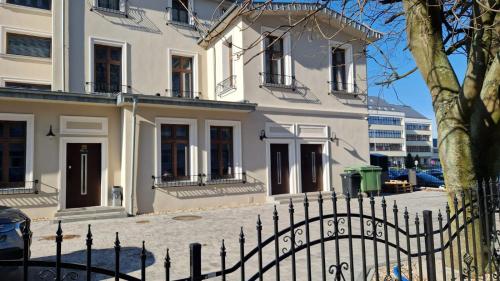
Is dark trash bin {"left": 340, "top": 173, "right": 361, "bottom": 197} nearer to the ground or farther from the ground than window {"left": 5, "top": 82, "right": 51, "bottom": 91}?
nearer to the ground

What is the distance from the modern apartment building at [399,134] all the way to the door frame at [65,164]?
273ft

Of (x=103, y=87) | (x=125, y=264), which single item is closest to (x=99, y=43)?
(x=103, y=87)

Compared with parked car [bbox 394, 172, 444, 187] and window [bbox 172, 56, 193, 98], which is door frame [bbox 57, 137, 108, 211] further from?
parked car [bbox 394, 172, 444, 187]

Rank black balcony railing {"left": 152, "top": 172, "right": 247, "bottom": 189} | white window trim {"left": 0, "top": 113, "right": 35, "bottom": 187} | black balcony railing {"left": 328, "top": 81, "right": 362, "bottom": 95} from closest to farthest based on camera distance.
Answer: white window trim {"left": 0, "top": 113, "right": 35, "bottom": 187} → black balcony railing {"left": 152, "top": 172, "right": 247, "bottom": 189} → black balcony railing {"left": 328, "top": 81, "right": 362, "bottom": 95}

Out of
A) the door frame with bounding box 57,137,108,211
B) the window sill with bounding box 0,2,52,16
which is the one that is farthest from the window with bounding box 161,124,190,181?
the window sill with bounding box 0,2,52,16

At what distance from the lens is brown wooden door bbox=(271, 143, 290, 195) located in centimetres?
1527

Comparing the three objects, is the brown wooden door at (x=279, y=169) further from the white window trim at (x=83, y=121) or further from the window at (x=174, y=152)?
the white window trim at (x=83, y=121)

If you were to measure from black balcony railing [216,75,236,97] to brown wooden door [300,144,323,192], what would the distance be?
4.11 metres

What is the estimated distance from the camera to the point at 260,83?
49.4 feet

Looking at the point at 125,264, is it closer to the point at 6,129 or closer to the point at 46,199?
the point at 46,199

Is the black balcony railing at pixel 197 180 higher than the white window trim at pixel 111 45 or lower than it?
lower

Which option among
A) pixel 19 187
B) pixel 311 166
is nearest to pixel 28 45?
pixel 19 187

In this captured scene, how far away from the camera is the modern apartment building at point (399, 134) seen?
94.8 meters

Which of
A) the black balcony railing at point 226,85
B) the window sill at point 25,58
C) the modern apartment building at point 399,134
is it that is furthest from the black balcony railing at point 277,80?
the modern apartment building at point 399,134
